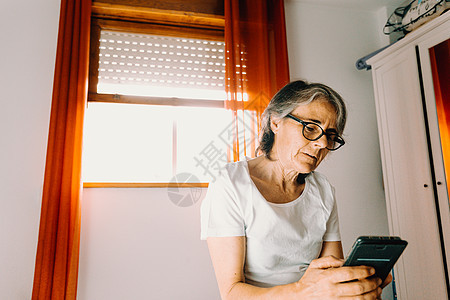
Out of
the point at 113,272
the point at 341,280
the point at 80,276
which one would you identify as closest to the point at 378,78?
the point at 341,280

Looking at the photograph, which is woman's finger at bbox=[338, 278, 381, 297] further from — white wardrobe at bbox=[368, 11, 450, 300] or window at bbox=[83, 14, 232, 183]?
window at bbox=[83, 14, 232, 183]

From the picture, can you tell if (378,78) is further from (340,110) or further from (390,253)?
(390,253)

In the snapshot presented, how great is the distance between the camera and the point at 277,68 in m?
2.30

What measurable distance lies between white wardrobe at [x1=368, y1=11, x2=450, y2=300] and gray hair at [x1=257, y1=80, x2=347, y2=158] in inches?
35.1

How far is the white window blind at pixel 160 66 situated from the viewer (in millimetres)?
2209

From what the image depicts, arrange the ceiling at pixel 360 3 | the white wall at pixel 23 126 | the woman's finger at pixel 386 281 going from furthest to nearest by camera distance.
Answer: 1. the ceiling at pixel 360 3
2. the white wall at pixel 23 126
3. the woman's finger at pixel 386 281

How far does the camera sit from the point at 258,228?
103 centimetres

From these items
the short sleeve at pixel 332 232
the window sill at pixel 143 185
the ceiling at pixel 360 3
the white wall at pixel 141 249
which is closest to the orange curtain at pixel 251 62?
the window sill at pixel 143 185

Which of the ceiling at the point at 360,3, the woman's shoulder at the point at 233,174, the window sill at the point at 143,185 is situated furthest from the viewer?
the ceiling at the point at 360,3

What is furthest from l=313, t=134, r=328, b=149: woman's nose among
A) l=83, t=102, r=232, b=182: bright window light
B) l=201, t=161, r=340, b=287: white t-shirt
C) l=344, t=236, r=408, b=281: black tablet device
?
l=83, t=102, r=232, b=182: bright window light

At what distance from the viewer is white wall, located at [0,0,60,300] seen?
1.85 meters

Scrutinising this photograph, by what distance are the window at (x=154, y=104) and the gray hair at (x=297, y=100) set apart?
0.98 metres

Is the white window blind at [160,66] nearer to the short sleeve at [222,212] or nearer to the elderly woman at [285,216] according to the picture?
the elderly woman at [285,216]

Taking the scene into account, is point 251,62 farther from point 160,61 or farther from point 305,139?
point 305,139
